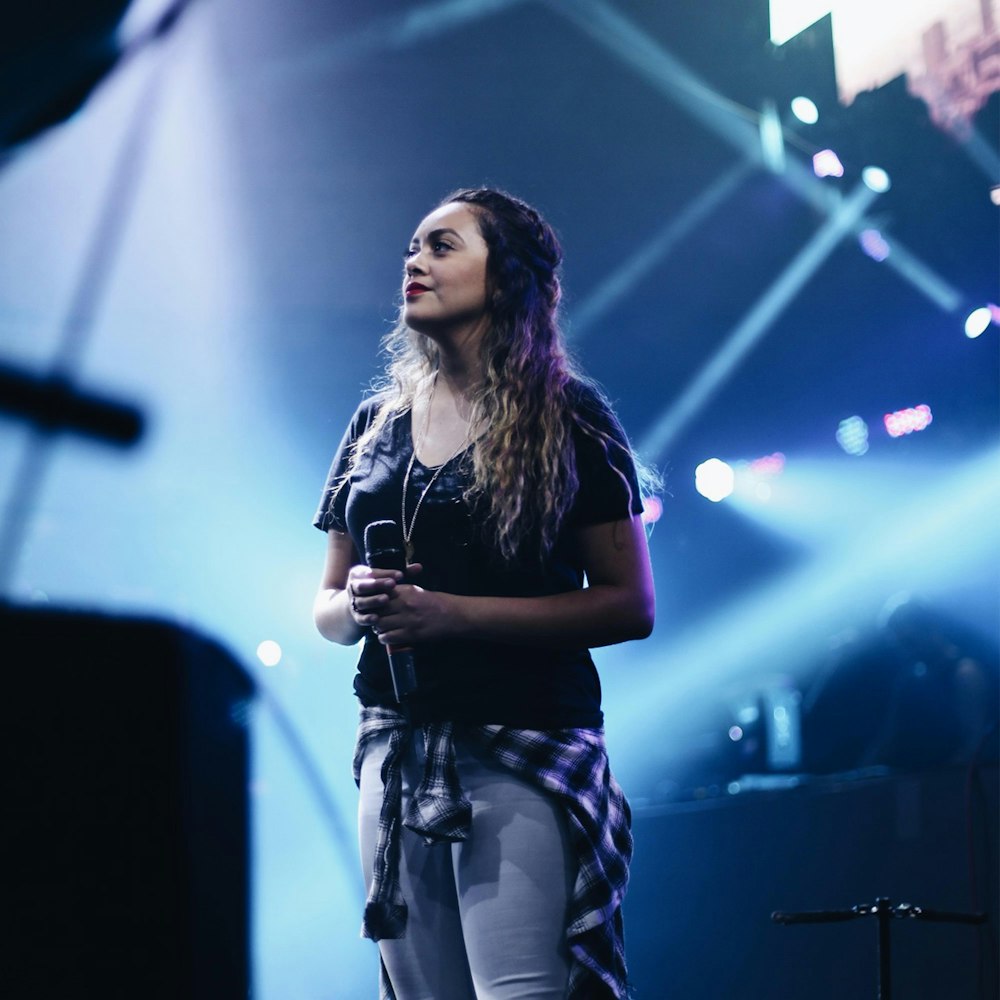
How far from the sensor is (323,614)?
1.47 m

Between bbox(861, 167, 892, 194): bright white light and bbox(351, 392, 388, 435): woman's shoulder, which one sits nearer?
bbox(351, 392, 388, 435): woman's shoulder

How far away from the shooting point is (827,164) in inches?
169

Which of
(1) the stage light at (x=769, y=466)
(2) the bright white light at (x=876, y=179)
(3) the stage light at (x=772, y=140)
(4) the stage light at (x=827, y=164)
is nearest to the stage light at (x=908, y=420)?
(1) the stage light at (x=769, y=466)

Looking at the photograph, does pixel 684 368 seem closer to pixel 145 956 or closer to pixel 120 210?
pixel 120 210

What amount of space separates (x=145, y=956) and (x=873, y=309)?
3.89 m

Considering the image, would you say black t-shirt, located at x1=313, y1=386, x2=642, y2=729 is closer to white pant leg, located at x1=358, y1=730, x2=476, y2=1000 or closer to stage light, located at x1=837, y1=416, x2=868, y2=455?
white pant leg, located at x1=358, y1=730, x2=476, y2=1000

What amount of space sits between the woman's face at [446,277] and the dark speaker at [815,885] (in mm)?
1395

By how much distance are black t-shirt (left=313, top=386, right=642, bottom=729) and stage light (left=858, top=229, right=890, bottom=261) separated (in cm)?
340

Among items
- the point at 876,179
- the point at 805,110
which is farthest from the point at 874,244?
the point at 805,110

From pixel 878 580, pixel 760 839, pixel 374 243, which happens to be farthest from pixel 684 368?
pixel 760 839

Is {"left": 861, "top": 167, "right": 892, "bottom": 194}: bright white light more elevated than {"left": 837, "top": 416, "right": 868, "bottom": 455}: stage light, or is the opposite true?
{"left": 861, "top": 167, "right": 892, "bottom": 194}: bright white light

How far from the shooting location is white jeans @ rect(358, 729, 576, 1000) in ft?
3.92

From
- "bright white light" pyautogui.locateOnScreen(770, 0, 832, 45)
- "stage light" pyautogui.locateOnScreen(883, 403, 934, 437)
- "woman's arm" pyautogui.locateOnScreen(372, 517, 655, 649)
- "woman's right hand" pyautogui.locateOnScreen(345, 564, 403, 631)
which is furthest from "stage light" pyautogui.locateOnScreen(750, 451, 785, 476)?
"woman's right hand" pyautogui.locateOnScreen(345, 564, 403, 631)

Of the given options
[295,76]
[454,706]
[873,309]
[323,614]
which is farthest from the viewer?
[873,309]
